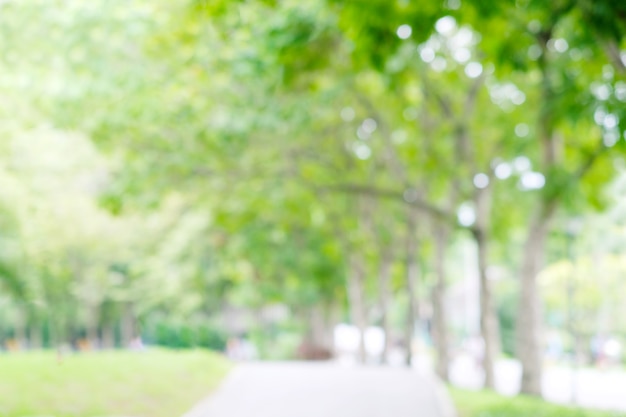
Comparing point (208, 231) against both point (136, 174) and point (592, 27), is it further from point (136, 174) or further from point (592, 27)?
point (592, 27)

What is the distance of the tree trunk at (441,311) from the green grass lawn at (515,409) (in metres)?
6.49

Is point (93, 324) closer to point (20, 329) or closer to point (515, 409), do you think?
point (20, 329)

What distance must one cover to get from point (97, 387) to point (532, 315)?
740 cm

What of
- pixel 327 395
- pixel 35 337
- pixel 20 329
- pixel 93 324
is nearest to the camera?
pixel 327 395

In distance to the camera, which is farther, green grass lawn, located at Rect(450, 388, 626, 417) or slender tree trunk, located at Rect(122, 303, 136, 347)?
slender tree trunk, located at Rect(122, 303, 136, 347)

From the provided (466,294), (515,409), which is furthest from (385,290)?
(466,294)

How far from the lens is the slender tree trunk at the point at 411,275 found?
25438 millimetres

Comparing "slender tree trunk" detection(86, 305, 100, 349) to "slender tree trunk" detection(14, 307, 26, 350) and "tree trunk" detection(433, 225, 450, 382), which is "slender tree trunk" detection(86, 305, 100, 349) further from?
"tree trunk" detection(433, 225, 450, 382)

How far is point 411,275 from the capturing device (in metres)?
26.2

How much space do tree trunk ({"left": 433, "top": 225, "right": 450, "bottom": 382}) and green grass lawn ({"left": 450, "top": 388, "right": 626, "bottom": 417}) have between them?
6490mm

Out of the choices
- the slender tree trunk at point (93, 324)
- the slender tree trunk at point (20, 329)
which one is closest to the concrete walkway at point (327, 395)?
the slender tree trunk at point (20, 329)

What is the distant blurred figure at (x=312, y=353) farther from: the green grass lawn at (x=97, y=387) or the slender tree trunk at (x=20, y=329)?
the green grass lawn at (x=97, y=387)

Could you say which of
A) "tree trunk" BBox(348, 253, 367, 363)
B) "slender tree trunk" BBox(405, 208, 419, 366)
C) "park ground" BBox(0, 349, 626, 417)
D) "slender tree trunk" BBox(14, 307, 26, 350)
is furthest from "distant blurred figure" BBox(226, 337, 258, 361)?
"park ground" BBox(0, 349, 626, 417)

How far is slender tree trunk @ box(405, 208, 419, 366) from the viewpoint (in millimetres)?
25438
